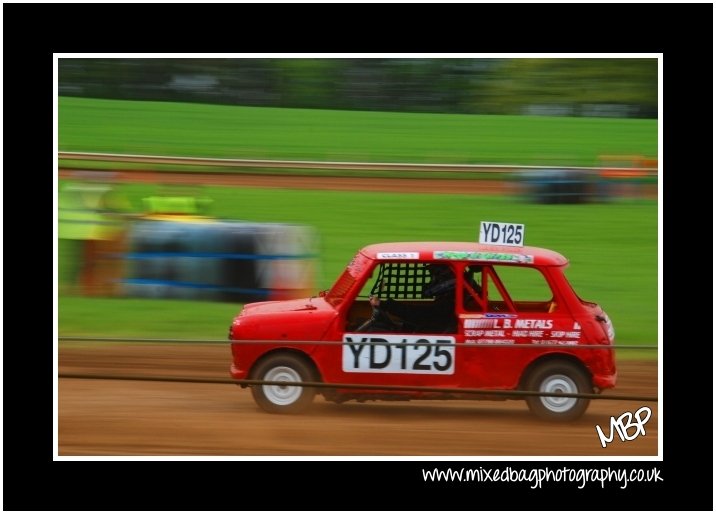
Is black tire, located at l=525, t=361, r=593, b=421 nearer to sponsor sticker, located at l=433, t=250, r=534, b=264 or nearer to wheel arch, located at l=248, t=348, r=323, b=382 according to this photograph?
sponsor sticker, located at l=433, t=250, r=534, b=264

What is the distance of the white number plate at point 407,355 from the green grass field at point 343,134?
11616mm

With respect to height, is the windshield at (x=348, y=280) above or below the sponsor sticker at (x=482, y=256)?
below

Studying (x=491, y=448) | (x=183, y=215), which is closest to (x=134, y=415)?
(x=491, y=448)

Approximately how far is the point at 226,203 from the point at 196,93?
3702 mm

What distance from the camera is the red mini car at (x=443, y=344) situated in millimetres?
7750

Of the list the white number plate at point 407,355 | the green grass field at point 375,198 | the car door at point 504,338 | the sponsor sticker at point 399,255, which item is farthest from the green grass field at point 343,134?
the white number plate at point 407,355

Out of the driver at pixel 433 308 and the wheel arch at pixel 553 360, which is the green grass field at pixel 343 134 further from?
the wheel arch at pixel 553 360

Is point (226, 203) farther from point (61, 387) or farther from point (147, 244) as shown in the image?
point (61, 387)

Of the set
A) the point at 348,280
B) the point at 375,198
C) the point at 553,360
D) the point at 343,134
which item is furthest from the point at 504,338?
the point at 343,134

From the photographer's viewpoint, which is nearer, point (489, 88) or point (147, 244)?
point (147, 244)

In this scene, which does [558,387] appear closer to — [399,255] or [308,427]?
[399,255]

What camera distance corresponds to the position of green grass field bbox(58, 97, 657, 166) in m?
18.9

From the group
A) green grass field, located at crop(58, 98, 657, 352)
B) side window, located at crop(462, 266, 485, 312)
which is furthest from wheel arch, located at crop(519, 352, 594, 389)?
green grass field, located at crop(58, 98, 657, 352)

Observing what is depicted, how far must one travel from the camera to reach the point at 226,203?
16750 millimetres
